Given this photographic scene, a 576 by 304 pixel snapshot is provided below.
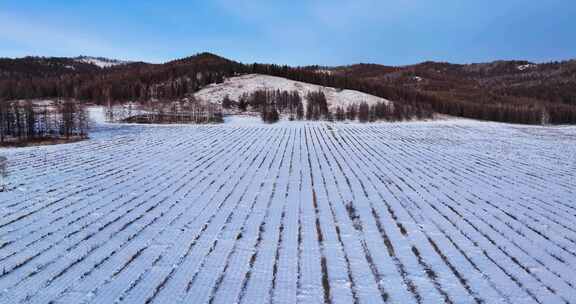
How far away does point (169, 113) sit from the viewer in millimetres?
87000

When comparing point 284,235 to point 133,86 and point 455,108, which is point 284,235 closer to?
point 455,108

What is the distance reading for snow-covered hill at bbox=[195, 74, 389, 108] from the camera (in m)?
108

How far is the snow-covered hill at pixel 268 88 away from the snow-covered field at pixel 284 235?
83.3 m

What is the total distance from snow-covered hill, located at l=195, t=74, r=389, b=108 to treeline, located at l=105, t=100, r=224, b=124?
33.7 feet

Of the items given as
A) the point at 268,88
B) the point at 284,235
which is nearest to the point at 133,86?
the point at 268,88

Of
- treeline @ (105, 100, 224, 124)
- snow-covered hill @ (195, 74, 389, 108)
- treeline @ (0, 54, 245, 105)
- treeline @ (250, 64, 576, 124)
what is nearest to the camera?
treeline @ (105, 100, 224, 124)

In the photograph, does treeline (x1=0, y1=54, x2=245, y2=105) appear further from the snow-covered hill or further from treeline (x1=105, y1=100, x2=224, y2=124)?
treeline (x1=105, y1=100, x2=224, y2=124)

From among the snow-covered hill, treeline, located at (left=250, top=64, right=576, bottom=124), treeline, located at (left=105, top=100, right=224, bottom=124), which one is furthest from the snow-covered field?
the snow-covered hill

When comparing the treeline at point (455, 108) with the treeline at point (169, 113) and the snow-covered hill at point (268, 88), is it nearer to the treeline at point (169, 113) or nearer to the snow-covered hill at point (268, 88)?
the snow-covered hill at point (268, 88)

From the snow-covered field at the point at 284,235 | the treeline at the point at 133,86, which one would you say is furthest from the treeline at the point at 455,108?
the snow-covered field at the point at 284,235

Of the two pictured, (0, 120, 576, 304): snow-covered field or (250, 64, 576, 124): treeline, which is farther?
(250, 64, 576, 124): treeline

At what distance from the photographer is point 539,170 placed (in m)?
26.6

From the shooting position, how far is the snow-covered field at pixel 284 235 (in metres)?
8.59

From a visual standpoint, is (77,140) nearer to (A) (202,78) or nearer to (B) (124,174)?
(B) (124,174)
